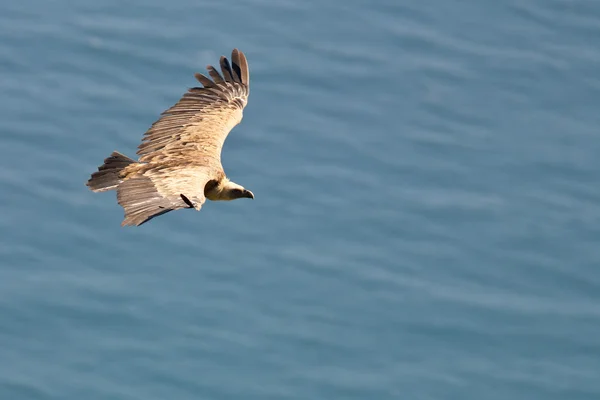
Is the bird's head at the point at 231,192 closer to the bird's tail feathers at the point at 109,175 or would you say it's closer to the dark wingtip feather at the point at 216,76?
the bird's tail feathers at the point at 109,175

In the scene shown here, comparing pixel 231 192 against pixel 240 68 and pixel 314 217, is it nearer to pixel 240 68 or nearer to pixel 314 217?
pixel 240 68

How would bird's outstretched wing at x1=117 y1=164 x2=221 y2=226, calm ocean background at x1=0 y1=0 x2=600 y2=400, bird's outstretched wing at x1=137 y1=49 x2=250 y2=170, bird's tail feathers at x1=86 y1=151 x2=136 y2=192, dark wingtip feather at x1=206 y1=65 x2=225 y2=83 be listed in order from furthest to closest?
calm ocean background at x1=0 y1=0 x2=600 y2=400
dark wingtip feather at x1=206 y1=65 x2=225 y2=83
bird's outstretched wing at x1=137 y1=49 x2=250 y2=170
bird's tail feathers at x1=86 y1=151 x2=136 y2=192
bird's outstretched wing at x1=117 y1=164 x2=221 y2=226

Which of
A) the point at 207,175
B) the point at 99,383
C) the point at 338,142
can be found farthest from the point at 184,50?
the point at 207,175

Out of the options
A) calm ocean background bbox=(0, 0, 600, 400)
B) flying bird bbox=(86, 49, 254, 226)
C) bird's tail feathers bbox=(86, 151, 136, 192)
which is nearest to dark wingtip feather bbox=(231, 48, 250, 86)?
flying bird bbox=(86, 49, 254, 226)

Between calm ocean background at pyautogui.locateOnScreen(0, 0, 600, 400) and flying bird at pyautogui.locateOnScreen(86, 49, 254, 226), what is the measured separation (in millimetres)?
4245

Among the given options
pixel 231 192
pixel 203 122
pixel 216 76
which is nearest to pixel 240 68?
pixel 216 76

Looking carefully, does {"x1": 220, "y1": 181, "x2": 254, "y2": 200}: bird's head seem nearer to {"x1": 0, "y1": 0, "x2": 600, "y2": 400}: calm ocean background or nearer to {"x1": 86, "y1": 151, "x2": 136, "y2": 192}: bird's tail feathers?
{"x1": 86, "y1": 151, "x2": 136, "y2": 192}: bird's tail feathers

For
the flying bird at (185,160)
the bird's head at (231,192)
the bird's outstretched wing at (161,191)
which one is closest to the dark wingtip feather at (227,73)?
the flying bird at (185,160)

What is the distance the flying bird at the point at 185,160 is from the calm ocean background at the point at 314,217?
4.25m

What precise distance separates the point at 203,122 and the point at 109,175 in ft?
5.09

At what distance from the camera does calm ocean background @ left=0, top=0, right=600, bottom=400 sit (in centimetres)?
1708

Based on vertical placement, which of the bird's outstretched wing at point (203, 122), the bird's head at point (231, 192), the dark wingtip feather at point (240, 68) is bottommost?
the bird's head at point (231, 192)

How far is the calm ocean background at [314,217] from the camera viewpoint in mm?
17078

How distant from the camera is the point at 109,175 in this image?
1183 cm
